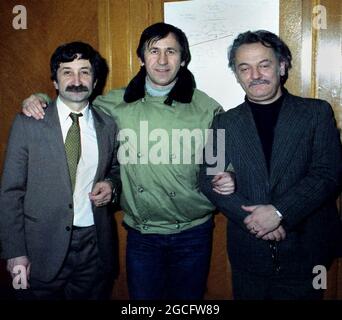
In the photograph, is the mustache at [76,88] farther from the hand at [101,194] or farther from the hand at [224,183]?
the hand at [224,183]

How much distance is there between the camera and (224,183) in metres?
1.94

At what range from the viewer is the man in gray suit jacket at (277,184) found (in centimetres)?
188

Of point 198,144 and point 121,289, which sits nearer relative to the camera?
point 198,144

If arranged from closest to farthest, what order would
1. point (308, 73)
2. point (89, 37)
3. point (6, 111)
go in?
1. point (308, 73)
2. point (89, 37)
3. point (6, 111)

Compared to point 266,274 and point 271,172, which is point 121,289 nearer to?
point 266,274

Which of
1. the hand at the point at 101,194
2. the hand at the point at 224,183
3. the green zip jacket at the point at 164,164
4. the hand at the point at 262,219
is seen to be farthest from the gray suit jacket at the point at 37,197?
the hand at the point at 262,219

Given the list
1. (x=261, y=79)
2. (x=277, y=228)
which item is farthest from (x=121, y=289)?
(x=261, y=79)

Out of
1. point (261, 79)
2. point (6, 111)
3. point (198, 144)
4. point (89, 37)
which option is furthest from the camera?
point (6, 111)

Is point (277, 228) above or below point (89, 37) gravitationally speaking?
below

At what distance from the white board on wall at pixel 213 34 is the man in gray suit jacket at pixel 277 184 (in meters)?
0.52

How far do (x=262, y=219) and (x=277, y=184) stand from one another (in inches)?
9.1

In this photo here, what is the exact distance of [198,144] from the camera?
7.25 feet
